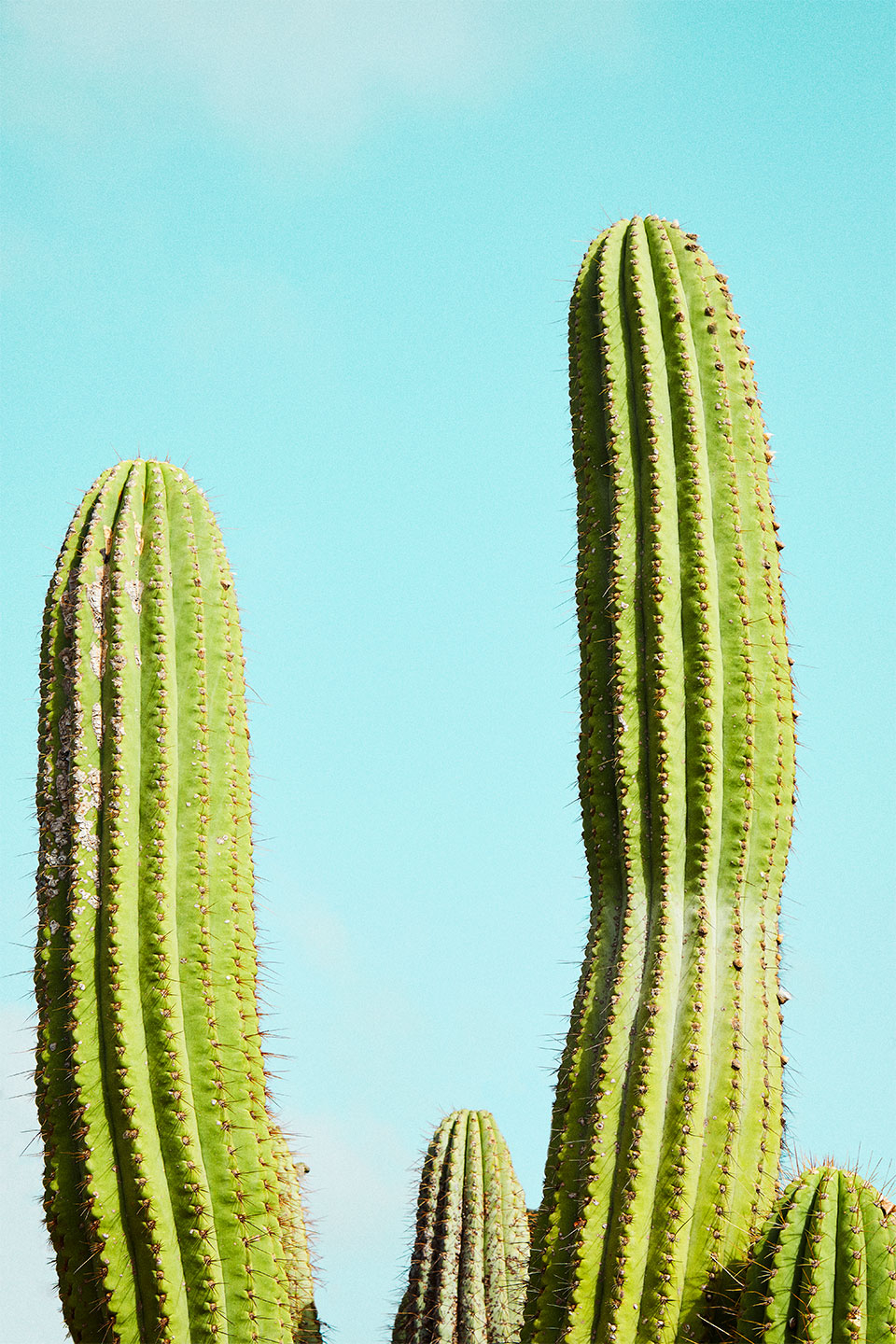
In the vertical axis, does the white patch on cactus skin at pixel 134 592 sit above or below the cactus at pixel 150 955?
above

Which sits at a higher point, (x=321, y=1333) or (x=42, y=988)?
(x=42, y=988)

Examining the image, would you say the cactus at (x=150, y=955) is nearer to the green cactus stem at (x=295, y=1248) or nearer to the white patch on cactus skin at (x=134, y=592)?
the white patch on cactus skin at (x=134, y=592)

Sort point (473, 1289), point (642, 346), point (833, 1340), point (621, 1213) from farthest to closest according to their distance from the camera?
point (473, 1289), point (642, 346), point (621, 1213), point (833, 1340)

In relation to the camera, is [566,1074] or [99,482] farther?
[99,482]

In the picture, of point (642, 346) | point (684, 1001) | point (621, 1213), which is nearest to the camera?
point (621, 1213)

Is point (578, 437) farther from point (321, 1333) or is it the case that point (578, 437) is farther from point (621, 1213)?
point (321, 1333)

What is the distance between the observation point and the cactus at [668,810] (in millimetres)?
3219

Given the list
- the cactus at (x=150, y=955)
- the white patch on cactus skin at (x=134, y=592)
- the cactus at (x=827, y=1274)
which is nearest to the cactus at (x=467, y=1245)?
the cactus at (x=150, y=955)

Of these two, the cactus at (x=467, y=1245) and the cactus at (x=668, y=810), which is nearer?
the cactus at (x=668, y=810)

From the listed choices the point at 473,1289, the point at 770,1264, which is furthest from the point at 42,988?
the point at 473,1289

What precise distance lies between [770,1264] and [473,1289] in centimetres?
235

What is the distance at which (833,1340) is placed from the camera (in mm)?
2863

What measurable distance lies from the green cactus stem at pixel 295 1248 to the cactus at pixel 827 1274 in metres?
1.21

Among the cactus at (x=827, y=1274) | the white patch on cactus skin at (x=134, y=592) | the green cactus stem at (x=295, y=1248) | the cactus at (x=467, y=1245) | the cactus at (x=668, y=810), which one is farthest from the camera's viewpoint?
the cactus at (x=467, y=1245)
